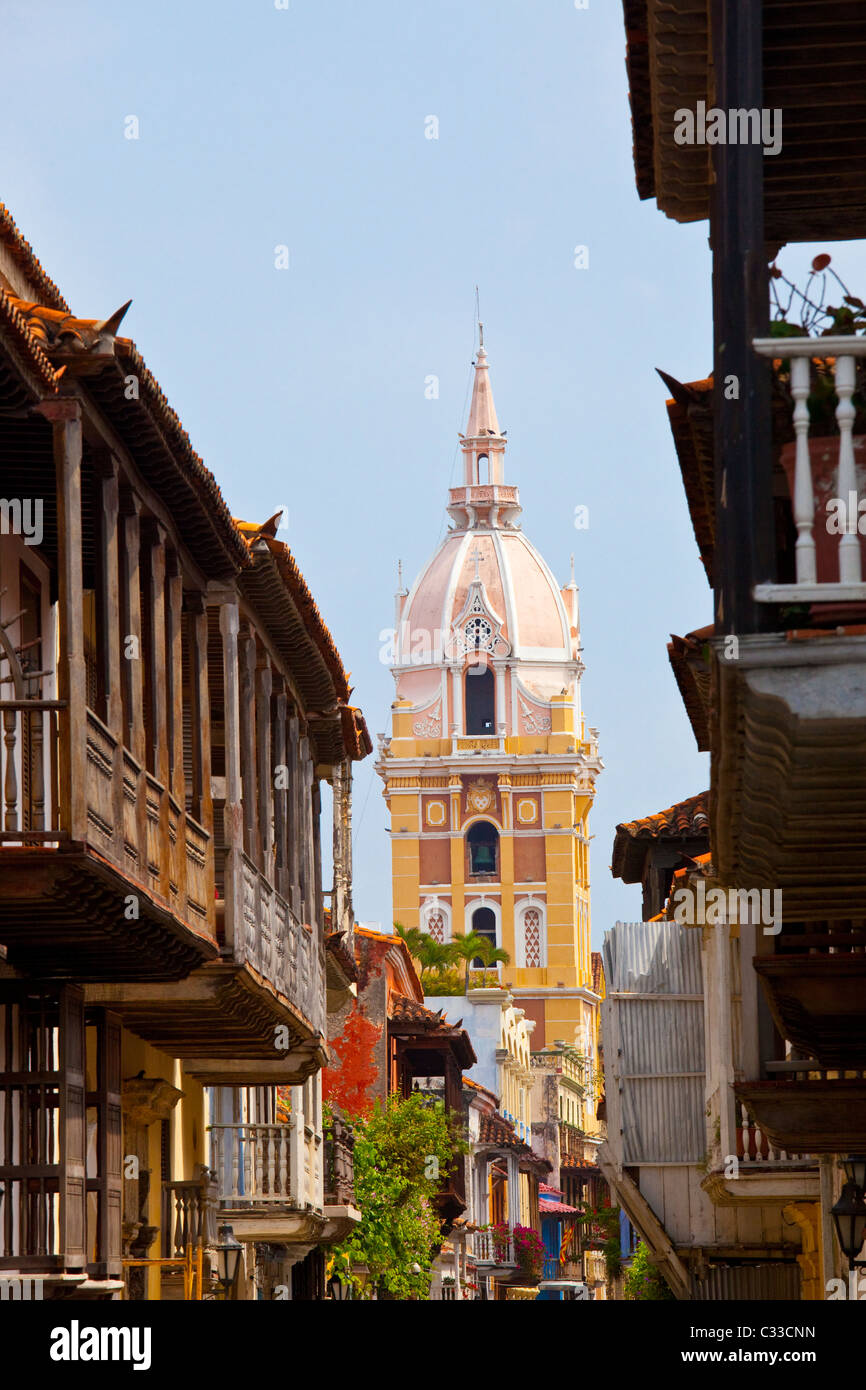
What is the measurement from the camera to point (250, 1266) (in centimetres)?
2742

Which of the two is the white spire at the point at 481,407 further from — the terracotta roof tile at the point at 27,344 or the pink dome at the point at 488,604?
the terracotta roof tile at the point at 27,344

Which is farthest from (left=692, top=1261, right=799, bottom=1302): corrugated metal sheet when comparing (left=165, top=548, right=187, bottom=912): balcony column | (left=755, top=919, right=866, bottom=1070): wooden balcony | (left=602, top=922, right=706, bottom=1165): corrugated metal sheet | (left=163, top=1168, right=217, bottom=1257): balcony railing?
(left=755, top=919, right=866, bottom=1070): wooden balcony

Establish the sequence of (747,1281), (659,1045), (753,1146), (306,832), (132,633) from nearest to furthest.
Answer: (132,633), (753,1146), (306,832), (659,1045), (747,1281)

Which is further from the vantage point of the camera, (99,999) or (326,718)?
(326,718)

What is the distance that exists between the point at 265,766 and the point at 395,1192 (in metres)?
20.3

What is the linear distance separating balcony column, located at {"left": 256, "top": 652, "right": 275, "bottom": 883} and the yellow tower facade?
354ft

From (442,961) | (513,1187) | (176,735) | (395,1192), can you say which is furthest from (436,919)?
(176,735)

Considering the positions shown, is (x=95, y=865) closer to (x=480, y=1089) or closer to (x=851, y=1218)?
(x=851, y=1218)

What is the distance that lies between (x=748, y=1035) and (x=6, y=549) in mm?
5649

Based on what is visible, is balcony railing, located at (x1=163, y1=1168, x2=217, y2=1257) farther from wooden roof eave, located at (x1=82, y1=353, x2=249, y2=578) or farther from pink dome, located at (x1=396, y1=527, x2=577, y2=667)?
pink dome, located at (x1=396, y1=527, x2=577, y2=667)

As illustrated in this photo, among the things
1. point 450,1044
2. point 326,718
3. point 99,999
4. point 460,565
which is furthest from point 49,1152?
point 460,565

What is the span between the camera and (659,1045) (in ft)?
79.9
